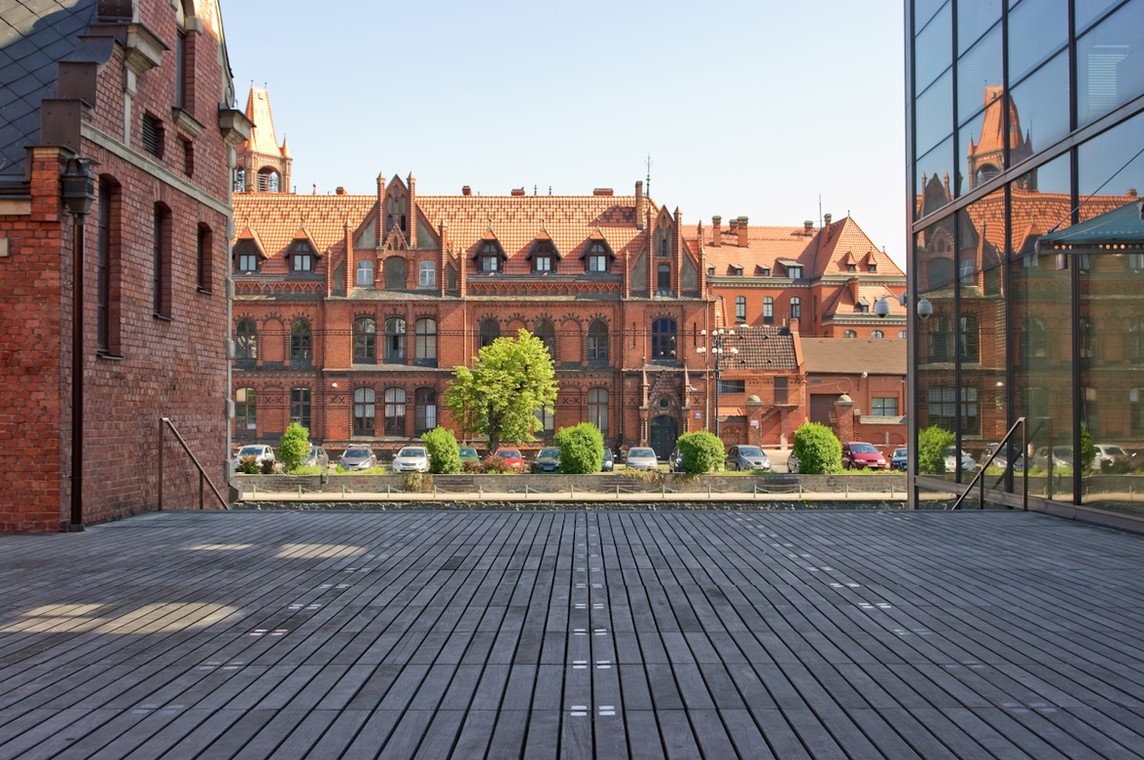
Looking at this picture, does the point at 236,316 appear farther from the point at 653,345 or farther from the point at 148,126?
the point at 148,126

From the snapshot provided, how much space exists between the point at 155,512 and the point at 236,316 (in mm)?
42537

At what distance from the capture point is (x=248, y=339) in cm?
5541

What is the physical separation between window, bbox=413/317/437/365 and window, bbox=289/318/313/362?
18.7 feet

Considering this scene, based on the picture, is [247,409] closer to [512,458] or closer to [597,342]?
[512,458]

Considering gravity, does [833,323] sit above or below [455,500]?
above

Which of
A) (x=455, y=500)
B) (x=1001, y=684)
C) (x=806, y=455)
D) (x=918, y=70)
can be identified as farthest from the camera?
(x=806, y=455)

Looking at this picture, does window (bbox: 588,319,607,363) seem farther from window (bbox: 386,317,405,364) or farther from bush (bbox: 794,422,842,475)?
bush (bbox: 794,422,842,475)

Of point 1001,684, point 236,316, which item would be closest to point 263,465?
point 236,316

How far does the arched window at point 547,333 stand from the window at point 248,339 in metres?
14.9

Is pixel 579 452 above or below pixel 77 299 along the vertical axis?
below

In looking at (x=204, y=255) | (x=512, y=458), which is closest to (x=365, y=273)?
(x=512, y=458)

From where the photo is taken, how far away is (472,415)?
49.3 metres

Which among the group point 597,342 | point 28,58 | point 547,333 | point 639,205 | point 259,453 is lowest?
point 259,453

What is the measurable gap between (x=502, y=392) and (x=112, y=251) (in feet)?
114
